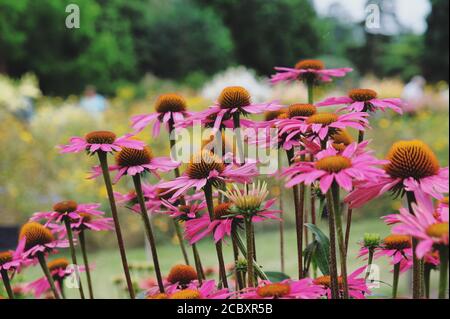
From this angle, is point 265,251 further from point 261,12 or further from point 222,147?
point 261,12

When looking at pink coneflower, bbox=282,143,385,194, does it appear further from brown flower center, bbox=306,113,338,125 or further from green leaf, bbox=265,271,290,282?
green leaf, bbox=265,271,290,282

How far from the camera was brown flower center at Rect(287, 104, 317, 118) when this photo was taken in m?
0.88

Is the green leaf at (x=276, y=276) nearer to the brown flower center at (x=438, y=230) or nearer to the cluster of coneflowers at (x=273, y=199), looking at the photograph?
the cluster of coneflowers at (x=273, y=199)

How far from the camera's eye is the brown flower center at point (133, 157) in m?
0.94

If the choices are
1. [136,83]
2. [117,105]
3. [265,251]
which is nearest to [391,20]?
[136,83]

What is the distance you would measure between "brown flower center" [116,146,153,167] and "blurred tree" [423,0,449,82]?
445 inches

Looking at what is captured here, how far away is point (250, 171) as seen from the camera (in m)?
0.80

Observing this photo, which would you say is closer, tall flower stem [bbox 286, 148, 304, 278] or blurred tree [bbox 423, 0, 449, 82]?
tall flower stem [bbox 286, 148, 304, 278]

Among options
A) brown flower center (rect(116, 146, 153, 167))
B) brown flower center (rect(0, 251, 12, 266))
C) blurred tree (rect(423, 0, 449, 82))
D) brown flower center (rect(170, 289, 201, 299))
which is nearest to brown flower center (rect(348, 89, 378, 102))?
brown flower center (rect(116, 146, 153, 167))

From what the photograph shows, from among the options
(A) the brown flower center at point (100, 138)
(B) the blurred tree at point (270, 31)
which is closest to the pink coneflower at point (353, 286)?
(A) the brown flower center at point (100, 138)

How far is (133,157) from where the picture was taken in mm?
948

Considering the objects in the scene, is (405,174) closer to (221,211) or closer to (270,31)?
(221,211)

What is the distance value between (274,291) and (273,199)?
163 millimetres
